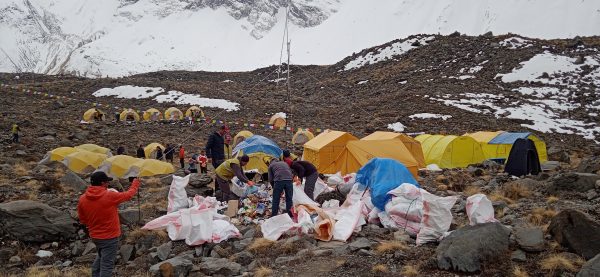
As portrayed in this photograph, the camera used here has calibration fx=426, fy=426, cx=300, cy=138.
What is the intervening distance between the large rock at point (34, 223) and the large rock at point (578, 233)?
27.3 ft

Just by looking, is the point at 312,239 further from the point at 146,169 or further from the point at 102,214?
the point at 146,169

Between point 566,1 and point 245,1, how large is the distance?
121507mm

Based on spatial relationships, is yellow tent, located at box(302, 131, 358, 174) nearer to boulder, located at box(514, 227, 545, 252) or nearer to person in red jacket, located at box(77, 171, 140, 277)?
boulder, located at box(514, 227, 545, 252)

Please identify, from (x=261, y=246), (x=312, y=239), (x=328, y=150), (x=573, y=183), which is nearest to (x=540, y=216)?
(x=573, y=183)

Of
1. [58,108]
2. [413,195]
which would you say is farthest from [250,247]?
[58,108]

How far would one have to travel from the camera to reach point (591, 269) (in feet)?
16.2

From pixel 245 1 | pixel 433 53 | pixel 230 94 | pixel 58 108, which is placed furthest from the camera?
pixel 245 1

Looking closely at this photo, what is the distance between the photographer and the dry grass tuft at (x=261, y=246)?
7.02 metres

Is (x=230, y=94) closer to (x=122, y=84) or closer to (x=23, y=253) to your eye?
(x=122, y=84)

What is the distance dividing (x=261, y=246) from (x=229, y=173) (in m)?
2.84

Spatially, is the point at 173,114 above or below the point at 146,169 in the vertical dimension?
above

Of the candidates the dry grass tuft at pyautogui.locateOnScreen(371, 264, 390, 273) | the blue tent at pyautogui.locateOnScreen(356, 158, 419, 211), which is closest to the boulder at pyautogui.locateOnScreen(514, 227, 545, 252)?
the dry grass tuft at pyautogui.locateOnScreen(371, 264, 390, 273)

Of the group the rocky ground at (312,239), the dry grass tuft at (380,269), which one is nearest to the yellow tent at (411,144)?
the rocky ground at (312,239)

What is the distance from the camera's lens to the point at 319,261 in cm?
644
